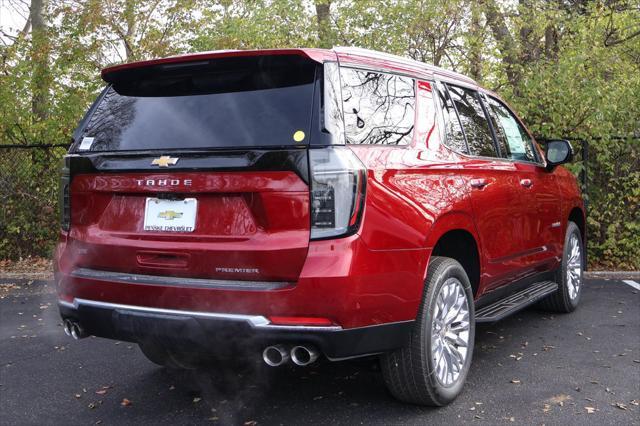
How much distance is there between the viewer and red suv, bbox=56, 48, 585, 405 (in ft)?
9.66

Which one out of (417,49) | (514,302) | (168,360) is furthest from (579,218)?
(417,49)

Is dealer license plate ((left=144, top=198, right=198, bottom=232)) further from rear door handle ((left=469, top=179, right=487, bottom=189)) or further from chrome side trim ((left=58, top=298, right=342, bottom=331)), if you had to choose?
rear door handle ((left=469, top=179, right=487, bottom=189))

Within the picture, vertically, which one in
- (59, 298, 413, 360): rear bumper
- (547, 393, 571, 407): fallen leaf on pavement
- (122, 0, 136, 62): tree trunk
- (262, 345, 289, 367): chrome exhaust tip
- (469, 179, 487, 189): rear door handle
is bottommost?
(547, 393, 571, 407): fallen leaf on pavement

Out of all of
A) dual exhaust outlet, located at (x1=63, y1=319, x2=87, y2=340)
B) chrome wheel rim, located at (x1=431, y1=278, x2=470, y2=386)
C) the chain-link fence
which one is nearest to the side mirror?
chrome wheel rim, located at (x1=431, y1=278, x2=470, y2=386)

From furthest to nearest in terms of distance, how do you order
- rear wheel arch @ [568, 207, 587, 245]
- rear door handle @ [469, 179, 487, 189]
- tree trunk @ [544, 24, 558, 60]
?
tree trunk @ [544, 24, 558, 60] → rear wheel arch @ [568, 207, 587, 245] → rear door handle @ [469, 179, 487, 189]

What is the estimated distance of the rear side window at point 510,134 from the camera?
5.00 m

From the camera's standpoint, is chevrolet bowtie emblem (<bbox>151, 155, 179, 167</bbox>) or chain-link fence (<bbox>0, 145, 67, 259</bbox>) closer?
chevrolet bowtie emblem (<bbox>151, 155, 179, 167</bbox>)

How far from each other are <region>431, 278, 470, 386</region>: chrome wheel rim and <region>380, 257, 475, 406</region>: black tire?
7 cm

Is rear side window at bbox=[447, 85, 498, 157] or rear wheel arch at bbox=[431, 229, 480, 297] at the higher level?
rear side window at bbox=[447, 85, 498, 157]

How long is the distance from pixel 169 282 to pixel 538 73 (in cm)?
751

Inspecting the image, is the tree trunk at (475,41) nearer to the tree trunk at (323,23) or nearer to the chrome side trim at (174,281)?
the tree trunk at (323,23)

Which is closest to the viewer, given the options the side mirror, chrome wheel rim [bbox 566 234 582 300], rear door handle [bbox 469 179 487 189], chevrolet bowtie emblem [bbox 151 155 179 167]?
chevrolet bowtie emblem [bbox 151 155 179 167]

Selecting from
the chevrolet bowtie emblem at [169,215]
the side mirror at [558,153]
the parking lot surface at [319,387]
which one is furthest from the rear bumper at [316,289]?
the side mirror at [558,153]

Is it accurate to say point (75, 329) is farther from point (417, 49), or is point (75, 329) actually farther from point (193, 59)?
point (417, 49)
